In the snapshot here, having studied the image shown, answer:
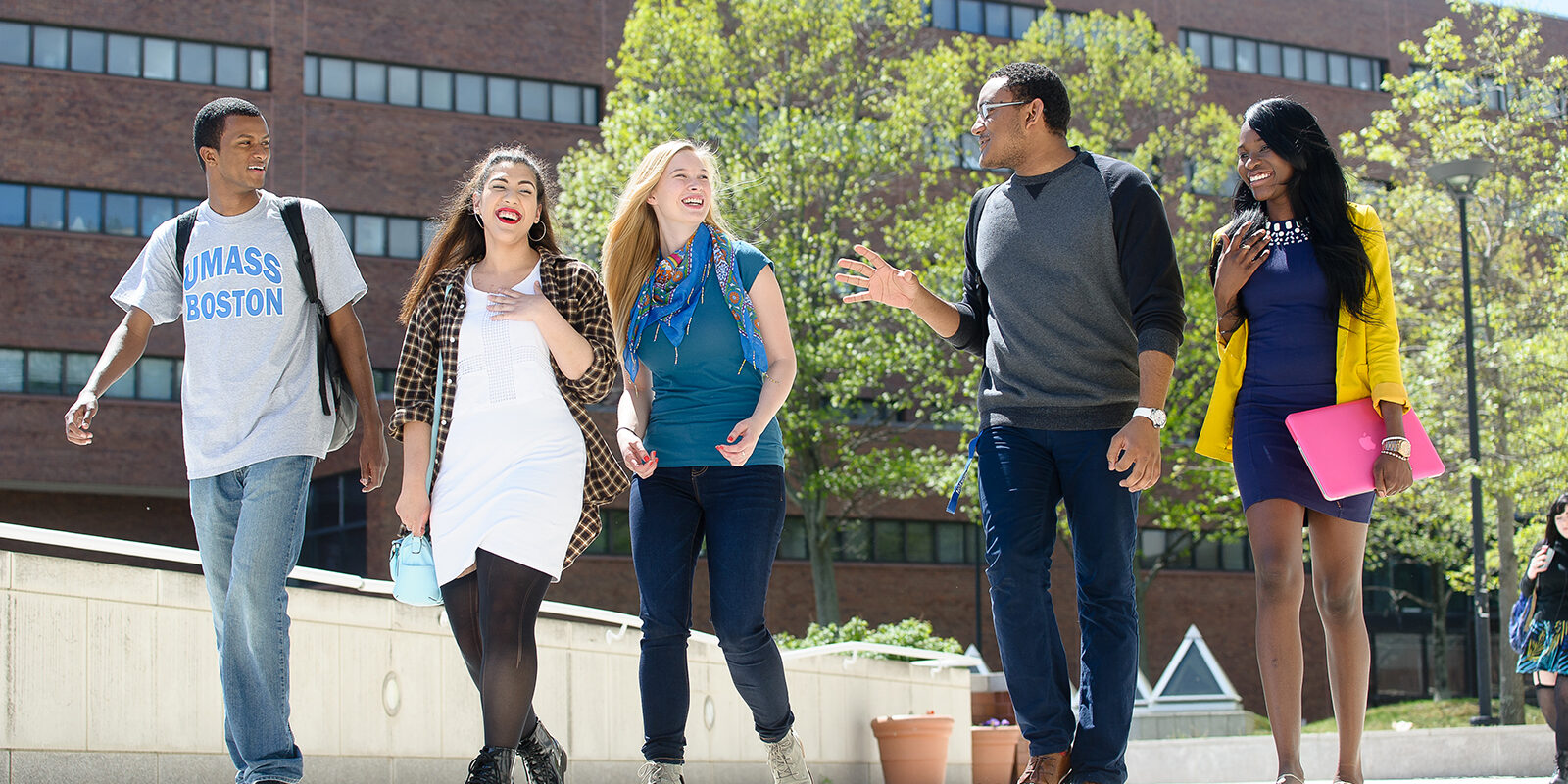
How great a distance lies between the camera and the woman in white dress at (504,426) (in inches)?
183

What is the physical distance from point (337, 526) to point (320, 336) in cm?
3015

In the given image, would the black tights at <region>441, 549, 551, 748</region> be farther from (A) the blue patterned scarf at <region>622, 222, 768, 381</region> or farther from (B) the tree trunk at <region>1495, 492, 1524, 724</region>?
(B) the tree trunk at <region>1495, 492, 1524, 724</region>

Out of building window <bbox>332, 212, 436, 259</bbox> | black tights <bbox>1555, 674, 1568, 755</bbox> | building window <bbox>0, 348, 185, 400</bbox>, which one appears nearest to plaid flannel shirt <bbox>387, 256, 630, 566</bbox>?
black tights <bbox>1555, 674, 1568, 755</bbox>

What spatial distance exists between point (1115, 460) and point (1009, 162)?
3.78ft

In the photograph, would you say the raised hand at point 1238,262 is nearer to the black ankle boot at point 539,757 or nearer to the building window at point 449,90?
the black ankle boot at point 539,757

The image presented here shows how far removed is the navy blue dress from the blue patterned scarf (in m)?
1.66

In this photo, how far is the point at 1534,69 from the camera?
27641 mm

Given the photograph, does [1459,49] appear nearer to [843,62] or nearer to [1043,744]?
[843,62]

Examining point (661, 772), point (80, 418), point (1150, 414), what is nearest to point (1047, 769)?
point (1150, 414)

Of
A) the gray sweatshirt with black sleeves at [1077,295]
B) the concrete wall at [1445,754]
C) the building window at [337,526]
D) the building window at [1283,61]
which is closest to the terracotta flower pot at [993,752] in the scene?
the concrete wall at [1445,754]

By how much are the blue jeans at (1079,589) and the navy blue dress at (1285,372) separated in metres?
0.54

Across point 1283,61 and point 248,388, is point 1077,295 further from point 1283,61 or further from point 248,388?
point 1283,61

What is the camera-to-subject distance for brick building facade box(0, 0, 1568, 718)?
32.3 meters

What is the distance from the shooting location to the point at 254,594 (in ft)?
16.5
